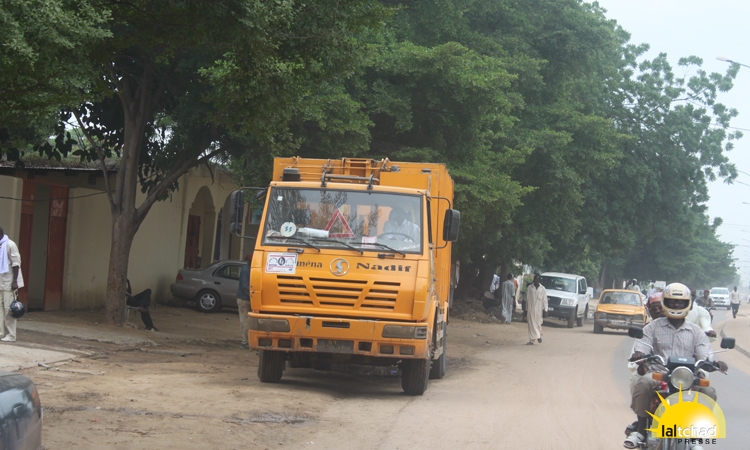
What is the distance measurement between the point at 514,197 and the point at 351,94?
540 centimetres

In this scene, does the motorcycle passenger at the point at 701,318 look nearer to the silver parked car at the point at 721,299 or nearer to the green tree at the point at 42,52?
the green tree at the point at 42,52

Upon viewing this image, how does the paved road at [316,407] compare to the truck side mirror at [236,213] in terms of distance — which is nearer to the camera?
the paved road at [316,407]

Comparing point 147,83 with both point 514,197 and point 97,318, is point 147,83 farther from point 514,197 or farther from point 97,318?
point 514,197

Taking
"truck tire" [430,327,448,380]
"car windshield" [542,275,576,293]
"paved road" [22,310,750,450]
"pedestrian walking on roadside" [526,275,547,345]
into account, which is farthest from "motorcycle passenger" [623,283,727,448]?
"car windshield" [542,275,576,293]

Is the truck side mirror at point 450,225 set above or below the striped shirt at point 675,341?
above

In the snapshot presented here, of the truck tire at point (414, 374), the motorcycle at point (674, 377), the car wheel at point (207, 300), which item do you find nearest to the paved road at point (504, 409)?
the truck tire at point (414, 374)

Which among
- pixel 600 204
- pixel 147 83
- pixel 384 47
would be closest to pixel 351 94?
pixel 384 47

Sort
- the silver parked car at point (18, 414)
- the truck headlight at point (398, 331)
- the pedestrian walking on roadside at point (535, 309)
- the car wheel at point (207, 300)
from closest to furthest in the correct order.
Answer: the silver parked car at point (18, 414)
the truck headlight at point (398, 331)
the pedestrian walking on roadside at point (535, 309)
the car wheel at point (207, 300)

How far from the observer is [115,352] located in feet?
45.1

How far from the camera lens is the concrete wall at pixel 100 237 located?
1920 cm

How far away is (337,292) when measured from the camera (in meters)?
10.0

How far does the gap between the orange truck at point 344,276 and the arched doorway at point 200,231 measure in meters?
19.2

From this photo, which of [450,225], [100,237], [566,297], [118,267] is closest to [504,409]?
[450,225]

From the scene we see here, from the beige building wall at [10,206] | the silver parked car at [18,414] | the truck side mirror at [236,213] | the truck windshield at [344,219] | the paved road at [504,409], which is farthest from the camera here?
the beige building wall at [10,206]
